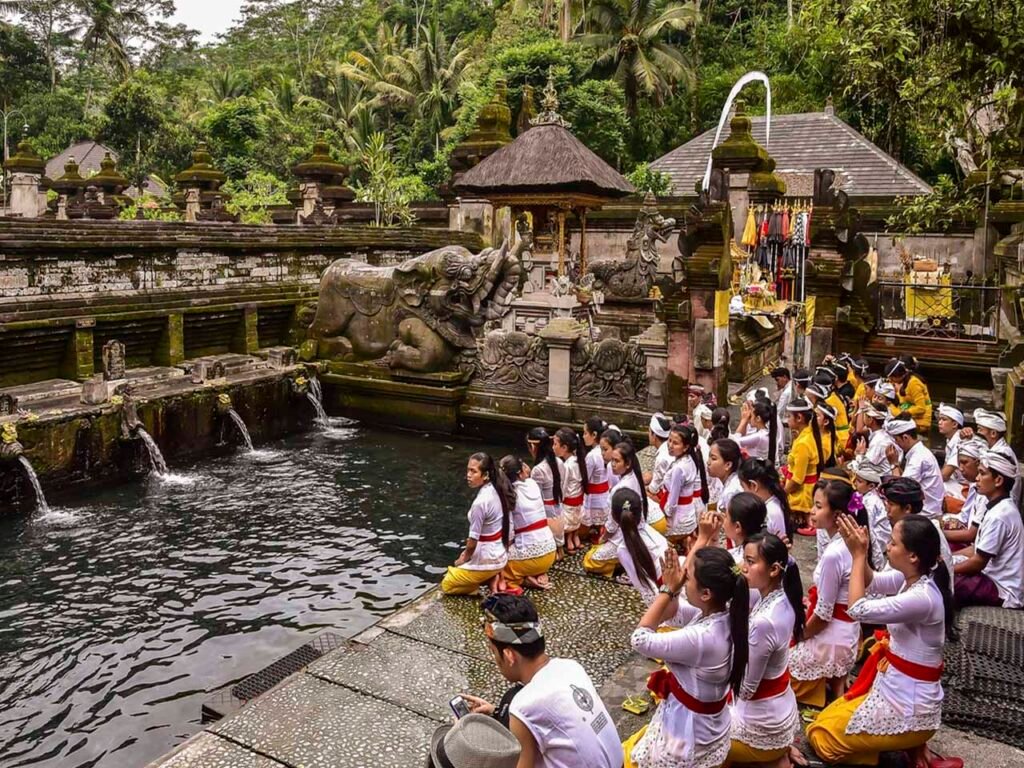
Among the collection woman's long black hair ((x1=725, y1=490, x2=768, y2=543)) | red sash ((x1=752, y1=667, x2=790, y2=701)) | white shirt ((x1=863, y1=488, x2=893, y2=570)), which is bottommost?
red sash ((x1=752, y1=667, x2=790, y2=701))

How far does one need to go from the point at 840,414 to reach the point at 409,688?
5229 millimetres

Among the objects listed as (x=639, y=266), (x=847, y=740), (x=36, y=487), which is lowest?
(x=36, y=487)

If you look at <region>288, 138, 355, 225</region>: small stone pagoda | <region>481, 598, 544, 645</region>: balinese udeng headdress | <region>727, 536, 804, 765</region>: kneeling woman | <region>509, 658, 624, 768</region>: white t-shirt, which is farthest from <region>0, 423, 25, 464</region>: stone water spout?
<region>288, 138, 355, 225</region>: small stone pagoda

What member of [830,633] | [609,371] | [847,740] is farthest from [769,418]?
[609,371]

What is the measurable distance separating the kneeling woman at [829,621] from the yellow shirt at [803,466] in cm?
247

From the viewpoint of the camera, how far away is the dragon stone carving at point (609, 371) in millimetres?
12430

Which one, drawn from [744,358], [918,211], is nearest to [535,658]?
[918,211]

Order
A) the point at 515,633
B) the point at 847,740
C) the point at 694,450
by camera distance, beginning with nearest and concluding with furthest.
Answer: the point at 515,633
the point at 847,740
the point at 694,450

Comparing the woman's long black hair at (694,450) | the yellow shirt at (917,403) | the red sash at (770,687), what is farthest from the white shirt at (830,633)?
the yellow shirt at (917,403)

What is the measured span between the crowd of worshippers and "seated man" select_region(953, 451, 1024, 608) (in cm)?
1

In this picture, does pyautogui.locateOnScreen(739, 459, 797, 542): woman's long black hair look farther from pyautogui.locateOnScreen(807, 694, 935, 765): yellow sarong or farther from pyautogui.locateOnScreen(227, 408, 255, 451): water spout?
pyautogui.locateOnScreen(227, 408, 255, 451): water spout

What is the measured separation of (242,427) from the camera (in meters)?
13.0

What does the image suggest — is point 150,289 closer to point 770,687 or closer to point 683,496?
point 683,496

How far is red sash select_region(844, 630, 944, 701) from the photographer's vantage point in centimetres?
401
